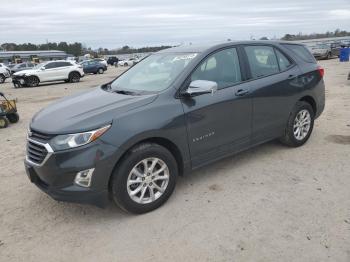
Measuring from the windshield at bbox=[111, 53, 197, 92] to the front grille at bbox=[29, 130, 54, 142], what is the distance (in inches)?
49.8

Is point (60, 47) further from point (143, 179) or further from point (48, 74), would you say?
point (143, 179)

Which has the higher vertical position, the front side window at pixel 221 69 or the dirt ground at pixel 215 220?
the front side window at pixel 221 69

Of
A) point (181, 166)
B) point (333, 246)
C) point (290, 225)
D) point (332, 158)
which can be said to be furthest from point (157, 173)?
point (332, 158)

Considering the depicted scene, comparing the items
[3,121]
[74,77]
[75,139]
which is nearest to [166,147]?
[75,139]

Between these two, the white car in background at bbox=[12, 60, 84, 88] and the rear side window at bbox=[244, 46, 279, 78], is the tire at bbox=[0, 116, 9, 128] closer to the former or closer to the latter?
the rear side window at bbox=[244, 46, 279, 78]

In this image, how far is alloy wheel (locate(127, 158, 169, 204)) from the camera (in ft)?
12.8

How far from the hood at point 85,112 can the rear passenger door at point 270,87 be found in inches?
63.5

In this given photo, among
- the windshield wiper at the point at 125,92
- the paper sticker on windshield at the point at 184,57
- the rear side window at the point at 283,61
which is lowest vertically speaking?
the windshield wiper at the point at 125,92

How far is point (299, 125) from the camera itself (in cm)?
584

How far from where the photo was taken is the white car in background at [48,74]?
23362 mm

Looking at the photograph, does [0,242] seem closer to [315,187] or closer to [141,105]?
[141,105]

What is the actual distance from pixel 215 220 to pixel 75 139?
1.60 m

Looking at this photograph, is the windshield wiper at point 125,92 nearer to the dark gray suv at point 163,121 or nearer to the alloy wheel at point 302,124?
the dark gray suv at point 163,121

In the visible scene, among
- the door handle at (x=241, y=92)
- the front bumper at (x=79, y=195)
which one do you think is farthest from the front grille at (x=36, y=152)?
the door handle at (x=241, y=92)
